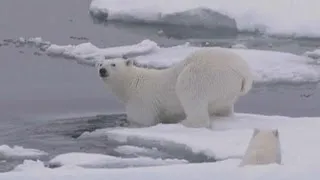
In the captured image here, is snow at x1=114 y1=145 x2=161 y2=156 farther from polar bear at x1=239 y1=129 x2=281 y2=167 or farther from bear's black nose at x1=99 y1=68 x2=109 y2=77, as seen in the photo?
bear's black nose at x1=99 y1=68 x2=109 y2=77

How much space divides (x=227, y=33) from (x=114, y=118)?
4.99 meters

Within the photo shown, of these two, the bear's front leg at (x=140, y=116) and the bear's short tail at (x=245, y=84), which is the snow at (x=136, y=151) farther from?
the bear's short tail at (x=245, y=84)

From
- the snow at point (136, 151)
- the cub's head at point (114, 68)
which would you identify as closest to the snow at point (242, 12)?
the cub's head at point (114, 68)

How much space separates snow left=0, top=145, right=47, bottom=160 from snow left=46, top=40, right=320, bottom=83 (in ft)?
11.9

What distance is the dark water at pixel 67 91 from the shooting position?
6.51m

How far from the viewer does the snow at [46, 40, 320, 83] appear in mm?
9078

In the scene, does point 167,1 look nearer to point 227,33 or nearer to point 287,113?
point 227,33

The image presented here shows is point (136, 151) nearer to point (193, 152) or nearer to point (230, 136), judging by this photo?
point (193, 152)

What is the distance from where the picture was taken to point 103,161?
17.4 feet

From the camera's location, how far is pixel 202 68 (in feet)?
21.3

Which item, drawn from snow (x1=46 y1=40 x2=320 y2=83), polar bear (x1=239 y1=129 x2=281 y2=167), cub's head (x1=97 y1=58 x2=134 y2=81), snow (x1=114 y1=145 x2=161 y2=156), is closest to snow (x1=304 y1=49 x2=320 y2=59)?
snow (x1=46 y1=40 x2=320 y2=83)

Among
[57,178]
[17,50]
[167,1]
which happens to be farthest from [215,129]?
[167,1]

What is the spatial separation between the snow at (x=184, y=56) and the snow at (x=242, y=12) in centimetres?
175

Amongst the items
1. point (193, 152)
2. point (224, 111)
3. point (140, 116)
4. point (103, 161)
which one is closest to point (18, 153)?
point (103, 161)
